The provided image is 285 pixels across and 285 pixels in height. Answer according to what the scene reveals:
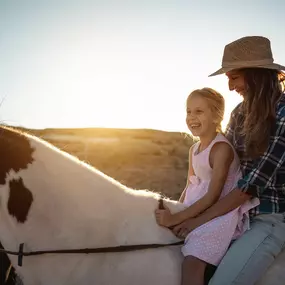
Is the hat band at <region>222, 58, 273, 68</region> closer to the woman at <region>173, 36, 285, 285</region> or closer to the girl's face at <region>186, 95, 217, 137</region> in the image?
the woman at <region>173, 36, 285, 285</region>

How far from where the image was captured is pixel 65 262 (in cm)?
305

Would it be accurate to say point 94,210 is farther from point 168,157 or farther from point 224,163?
point 168,157

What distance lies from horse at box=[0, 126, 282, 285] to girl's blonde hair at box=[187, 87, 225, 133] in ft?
3.20

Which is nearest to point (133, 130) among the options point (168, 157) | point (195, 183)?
point (168, 157)

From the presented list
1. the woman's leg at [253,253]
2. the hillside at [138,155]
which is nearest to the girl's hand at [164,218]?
the woman's leg at [253,253]

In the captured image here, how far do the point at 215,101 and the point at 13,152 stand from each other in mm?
1519

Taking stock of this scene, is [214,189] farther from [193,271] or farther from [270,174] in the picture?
[193,271]

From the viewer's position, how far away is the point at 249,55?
331 cm

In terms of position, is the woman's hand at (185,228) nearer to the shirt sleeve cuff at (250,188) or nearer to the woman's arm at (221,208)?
the woman's arm at (221,208)

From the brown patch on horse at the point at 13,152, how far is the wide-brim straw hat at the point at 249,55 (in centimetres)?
152

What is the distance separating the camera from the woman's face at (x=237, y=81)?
11.0ft

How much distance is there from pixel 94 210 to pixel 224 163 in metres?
0.98

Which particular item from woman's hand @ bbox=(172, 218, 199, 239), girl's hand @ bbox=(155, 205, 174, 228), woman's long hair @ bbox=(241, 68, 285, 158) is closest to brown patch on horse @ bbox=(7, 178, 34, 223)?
girl's hand @ bbox=(155, 205, 174, 228)

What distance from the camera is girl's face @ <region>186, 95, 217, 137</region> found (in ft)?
11.0
